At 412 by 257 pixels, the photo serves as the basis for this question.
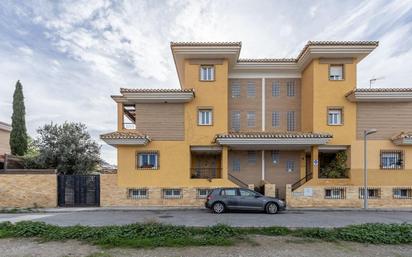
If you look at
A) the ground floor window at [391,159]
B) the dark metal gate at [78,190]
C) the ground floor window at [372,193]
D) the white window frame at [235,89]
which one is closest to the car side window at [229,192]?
the white window frame at [235,89]

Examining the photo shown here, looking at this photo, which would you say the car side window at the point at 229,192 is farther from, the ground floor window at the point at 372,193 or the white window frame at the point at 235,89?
the ground floor window at the point at 372,193

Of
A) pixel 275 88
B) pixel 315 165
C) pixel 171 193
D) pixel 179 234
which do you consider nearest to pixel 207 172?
pixel 171 193

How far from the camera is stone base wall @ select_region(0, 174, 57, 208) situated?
49.8ft

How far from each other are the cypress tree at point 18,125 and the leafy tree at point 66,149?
3.42m

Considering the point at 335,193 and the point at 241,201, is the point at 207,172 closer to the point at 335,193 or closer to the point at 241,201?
the point at 241,201

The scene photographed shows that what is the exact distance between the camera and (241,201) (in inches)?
518

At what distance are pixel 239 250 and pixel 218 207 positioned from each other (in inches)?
256

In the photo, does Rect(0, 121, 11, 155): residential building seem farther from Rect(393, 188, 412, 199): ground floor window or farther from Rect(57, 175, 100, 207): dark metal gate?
Rect(393, 188, 412, 199): ground floor window

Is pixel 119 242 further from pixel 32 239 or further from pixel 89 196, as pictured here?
pixel 89 196

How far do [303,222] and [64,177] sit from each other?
1362cm

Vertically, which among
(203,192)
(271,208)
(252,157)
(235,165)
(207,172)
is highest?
(252,157)

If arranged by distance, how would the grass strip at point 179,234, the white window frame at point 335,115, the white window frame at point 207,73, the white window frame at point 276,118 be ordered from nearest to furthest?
the grass strip at point 179,234
the white window frame at point 335,115
the white window frame at point 207,73
the white window frame at point 276,118

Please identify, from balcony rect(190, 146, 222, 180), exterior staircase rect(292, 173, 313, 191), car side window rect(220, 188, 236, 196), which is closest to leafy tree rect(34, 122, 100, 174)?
balcony rect(190, 146, 222, 180)

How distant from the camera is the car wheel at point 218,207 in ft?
43.0
